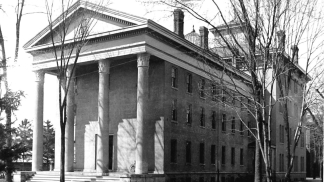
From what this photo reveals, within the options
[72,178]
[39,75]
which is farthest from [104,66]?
[72,178]

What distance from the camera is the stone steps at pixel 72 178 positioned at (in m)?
31.2

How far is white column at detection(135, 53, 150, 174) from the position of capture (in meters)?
31.5

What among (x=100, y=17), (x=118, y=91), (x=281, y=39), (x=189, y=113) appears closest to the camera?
(x=281, y=39)

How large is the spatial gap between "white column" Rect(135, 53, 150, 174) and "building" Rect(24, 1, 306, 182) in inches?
2.8

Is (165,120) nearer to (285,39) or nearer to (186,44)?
(186,44)

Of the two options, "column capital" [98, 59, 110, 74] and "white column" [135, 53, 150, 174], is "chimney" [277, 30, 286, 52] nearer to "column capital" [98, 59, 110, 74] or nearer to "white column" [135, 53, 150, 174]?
"white column" [135, 53, 150, 174]

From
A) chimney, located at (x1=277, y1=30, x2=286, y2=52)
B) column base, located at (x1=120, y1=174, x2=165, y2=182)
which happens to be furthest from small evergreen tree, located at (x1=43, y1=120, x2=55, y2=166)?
chimney, located at (x1=277, y1=30, x2=286, y2=52)

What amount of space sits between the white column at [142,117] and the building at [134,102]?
70mm

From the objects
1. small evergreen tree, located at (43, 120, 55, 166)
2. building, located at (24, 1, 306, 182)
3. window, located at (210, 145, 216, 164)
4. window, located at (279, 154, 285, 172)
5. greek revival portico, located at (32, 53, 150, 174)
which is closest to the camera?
greek revival portico, located at (32, 53, 150, 174)

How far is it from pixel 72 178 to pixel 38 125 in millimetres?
6869

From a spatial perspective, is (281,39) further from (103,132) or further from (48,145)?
(48,145)

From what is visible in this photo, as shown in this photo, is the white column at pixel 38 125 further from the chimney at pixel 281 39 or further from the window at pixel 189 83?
the chimney at pixel 281 39

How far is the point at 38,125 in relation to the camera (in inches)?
1458

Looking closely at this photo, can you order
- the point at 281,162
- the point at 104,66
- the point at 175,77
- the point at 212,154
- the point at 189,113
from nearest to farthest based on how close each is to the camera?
the point at 104,66
the point at 175,77
the point at 189,113
the point at 212,154
the point at 281,162
